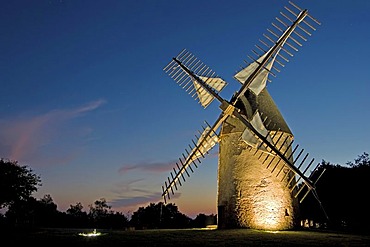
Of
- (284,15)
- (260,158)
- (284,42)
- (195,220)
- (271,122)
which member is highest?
(284,15)

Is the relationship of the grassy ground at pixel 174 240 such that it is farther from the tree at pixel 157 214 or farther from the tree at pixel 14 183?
the tree at pixel 157 214

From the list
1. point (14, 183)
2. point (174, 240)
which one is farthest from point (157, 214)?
point (174, 240)

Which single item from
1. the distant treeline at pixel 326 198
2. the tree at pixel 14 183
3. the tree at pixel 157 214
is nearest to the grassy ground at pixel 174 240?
the distant treeline at pixel 326 198

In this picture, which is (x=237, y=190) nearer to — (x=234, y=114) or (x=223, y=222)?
(x=223, y=222)

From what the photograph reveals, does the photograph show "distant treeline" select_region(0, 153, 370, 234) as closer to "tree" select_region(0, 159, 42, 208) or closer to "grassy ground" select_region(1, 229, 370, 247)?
"tree" select_region(0, 159, 42, 208)

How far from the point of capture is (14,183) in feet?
105

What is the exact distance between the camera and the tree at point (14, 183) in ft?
102

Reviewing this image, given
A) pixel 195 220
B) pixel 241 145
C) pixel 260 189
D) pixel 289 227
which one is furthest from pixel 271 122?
pixel 195 220

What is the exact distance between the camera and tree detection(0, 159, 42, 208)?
31125 millimetres

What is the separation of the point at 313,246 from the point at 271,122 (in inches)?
379

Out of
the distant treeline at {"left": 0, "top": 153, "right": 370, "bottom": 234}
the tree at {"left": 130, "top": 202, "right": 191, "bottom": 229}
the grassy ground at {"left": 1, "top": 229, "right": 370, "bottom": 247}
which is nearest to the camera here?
the grassy ground at {"left": 1, "top": 229, "right": 370, "bottom": 247}

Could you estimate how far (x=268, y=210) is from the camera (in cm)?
1750

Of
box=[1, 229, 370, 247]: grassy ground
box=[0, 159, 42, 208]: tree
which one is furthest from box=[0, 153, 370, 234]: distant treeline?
box=[1, 229, 370, 247]: grassy ground

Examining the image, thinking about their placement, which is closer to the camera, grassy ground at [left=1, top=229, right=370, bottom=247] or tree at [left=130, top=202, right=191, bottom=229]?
grassy ground at [left=1, top=229, right=370, bottom=247]
